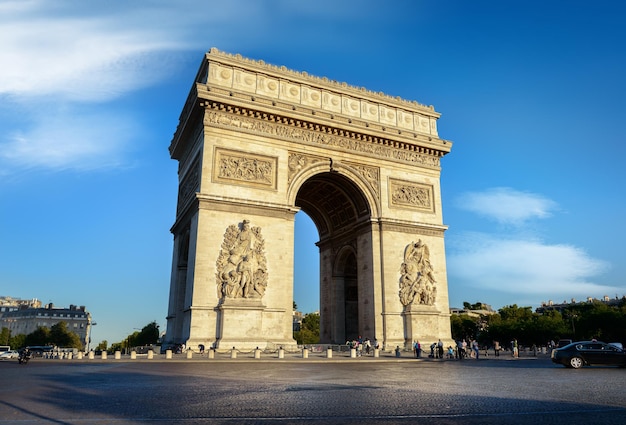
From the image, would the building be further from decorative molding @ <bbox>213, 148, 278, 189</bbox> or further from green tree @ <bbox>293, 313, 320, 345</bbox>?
decorative molding @ <bbox>213, 148, 278, 189</bbox>

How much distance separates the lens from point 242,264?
23.4m

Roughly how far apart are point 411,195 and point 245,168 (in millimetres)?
10784

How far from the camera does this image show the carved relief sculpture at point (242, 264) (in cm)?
2295

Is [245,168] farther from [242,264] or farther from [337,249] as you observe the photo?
[337,249]

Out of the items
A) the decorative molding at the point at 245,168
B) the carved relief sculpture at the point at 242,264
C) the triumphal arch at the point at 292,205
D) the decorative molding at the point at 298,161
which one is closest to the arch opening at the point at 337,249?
the triumphal arch at the point at 292,205

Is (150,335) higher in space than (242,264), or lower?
lower

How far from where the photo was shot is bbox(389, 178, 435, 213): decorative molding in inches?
1149

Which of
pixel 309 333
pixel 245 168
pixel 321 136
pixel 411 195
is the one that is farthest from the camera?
pixel 309 333

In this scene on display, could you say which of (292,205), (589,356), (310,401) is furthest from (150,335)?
(310,401)

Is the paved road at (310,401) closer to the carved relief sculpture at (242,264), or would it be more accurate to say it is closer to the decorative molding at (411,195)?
the carved relief sculpture at (242,264)

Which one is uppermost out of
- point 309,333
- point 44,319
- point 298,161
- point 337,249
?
point 298,161

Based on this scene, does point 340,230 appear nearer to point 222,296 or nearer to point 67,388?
point 222,296

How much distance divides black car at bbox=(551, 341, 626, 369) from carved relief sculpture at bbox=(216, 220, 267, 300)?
13.4m

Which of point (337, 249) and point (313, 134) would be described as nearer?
point (313, 134)
